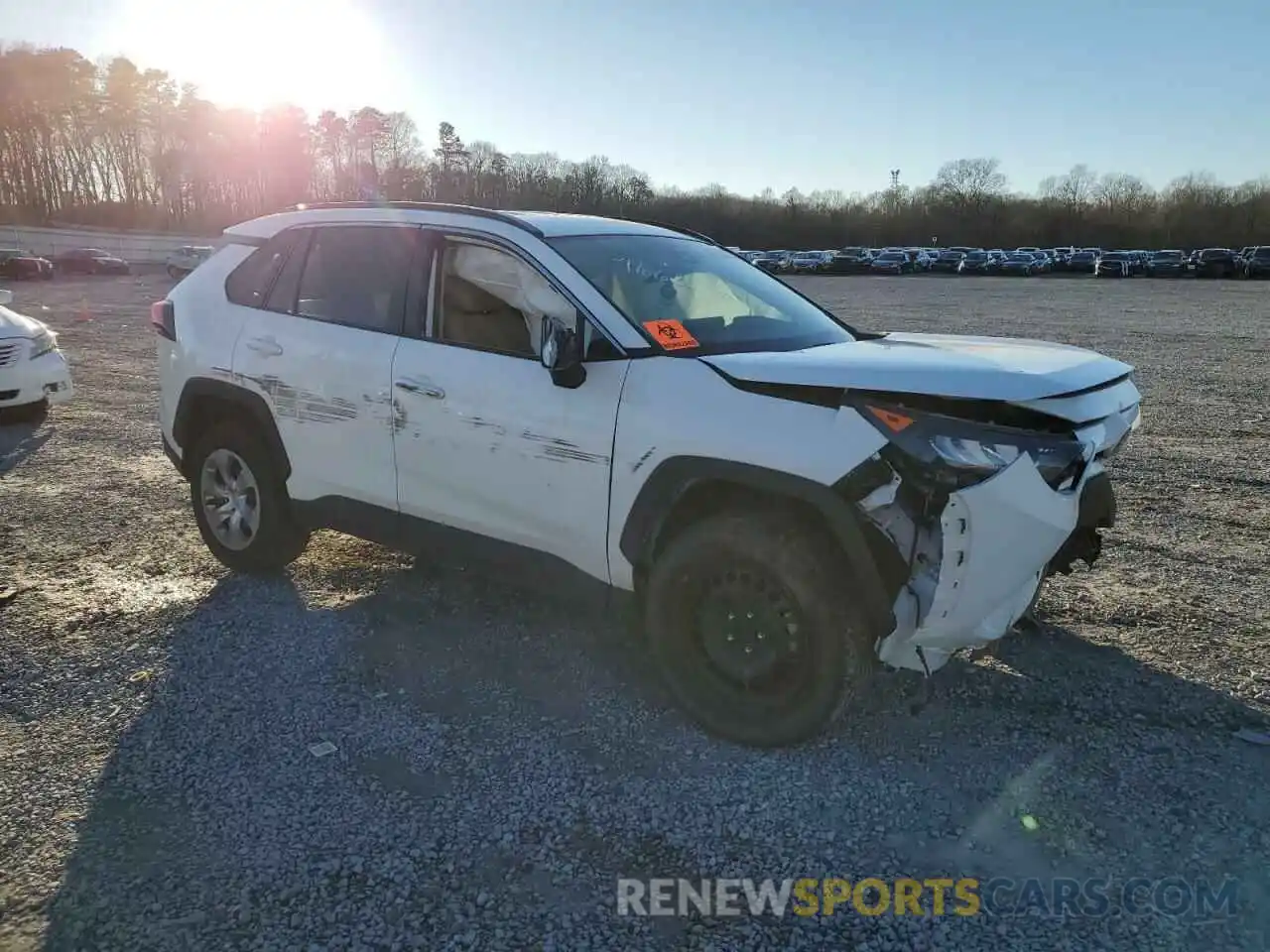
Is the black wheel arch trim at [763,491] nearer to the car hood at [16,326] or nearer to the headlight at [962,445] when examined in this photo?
the headlight at [962,445]

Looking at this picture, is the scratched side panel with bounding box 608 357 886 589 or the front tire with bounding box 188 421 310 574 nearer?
the scratched side panel with bounding box 608 357 886 589

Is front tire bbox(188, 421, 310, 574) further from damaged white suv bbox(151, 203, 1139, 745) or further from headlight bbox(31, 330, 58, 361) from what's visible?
headlight bbox(31, 330, 58, 361)

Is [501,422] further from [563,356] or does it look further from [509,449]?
[563,356]

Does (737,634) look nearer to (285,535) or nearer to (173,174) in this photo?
(285,535)

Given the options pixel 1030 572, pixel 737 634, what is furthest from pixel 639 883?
pixel 1030 572

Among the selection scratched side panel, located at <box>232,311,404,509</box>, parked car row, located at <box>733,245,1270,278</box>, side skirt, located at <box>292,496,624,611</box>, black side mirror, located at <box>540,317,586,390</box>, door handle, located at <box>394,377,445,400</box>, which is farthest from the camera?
parked car row, located at <box>733,245,1270,278</box>

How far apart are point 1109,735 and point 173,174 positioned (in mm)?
93626

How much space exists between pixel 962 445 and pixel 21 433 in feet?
29.6

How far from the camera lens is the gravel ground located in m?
2.62

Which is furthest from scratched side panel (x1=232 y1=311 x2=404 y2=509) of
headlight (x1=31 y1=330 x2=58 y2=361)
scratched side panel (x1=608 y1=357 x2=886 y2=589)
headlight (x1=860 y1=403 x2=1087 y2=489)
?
headlight (x1=31 y1=330 x2=58 y2=361)

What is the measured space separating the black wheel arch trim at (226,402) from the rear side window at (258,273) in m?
0.47

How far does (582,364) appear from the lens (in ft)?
11.7

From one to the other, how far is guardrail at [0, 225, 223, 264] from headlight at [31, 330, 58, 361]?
153ft

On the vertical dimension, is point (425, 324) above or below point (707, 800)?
above
